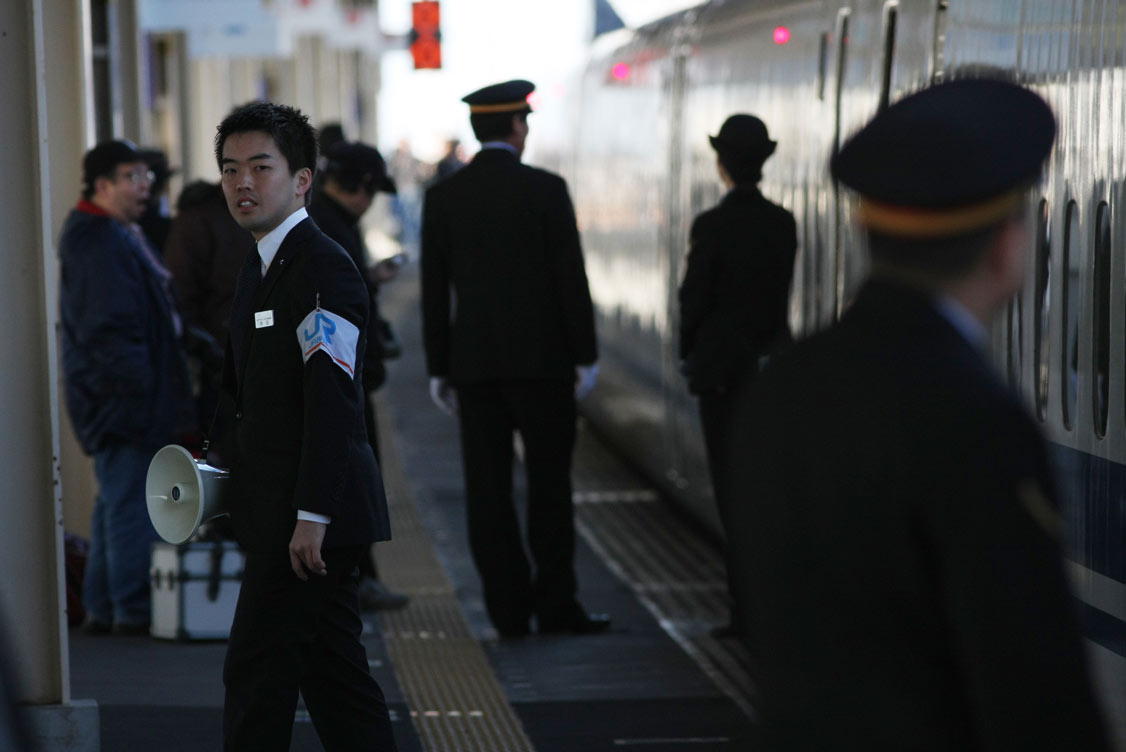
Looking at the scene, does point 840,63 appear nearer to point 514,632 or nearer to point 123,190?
point 514,632

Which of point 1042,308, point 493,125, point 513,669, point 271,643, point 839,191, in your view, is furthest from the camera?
point 493,125

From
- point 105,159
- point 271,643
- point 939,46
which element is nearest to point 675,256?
point 105,159

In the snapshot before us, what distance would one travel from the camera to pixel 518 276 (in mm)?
6398

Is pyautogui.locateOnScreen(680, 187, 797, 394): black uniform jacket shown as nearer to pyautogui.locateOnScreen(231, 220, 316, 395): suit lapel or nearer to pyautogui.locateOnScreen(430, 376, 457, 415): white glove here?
pyautogui.locateOnScreen(430, 376, 457, 415): white glove

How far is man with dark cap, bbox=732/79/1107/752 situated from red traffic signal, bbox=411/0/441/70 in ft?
78.6

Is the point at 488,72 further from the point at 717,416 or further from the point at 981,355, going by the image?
the point at 981,355

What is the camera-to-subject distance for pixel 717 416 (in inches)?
252

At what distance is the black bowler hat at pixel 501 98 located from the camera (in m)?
6.40

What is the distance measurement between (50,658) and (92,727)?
212 millimetres

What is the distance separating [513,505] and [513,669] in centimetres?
67

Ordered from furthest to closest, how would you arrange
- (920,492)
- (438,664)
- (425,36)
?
(425,36) → (438,664) → (920,492)

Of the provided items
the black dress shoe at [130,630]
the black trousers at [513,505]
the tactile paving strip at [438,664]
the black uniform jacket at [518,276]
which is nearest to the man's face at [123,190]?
the black uniform jacket at [518,276]

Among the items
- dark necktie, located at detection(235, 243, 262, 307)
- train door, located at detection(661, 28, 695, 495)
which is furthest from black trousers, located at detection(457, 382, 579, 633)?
dark necktie, located at detection(235, 243, 262, 307)

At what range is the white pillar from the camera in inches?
184
